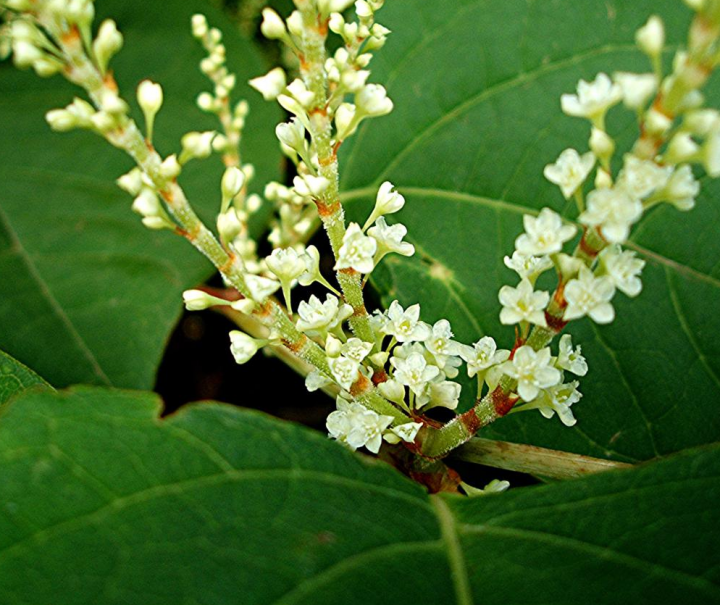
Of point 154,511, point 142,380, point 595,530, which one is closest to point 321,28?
point 154,511

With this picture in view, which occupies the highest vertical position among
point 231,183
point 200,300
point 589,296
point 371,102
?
point 371,102

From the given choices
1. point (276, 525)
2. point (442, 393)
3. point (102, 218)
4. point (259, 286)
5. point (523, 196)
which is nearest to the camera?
point (276, 525)

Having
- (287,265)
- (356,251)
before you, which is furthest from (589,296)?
(287,265)

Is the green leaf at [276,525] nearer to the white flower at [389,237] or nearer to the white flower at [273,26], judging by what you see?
the white flower at [389,237]

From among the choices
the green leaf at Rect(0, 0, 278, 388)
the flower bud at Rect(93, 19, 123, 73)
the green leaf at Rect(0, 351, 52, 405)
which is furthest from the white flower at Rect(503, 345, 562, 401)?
the green leaf at Rect(0, 0, 278, 388)

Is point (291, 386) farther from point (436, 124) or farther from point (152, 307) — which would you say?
point (436, 124)

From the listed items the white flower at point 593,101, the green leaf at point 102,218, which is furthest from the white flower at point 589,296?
the green leaf at point 102,218

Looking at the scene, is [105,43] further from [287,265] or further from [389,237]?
[389,237]
